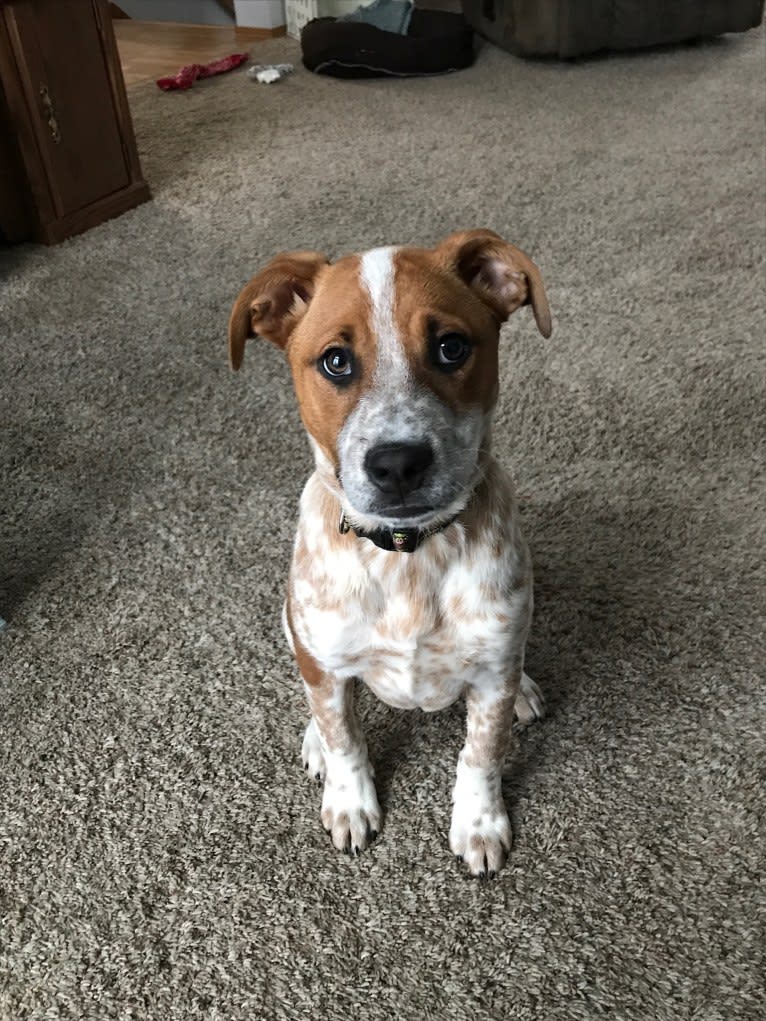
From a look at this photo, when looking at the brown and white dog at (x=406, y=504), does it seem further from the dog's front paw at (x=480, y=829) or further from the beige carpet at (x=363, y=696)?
the beige carpet at (x=363, y=696)

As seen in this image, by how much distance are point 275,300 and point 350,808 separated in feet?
2.97

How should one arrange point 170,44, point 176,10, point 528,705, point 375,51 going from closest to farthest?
point 528,705 < point 375,51 < point 170,44 < point 176,10

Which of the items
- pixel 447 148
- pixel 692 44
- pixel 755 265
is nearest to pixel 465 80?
pixel 447 148

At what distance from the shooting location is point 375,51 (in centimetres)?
484

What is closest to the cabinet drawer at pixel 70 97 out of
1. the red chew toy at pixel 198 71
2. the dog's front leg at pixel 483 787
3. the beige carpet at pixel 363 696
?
the beige carpet at pixel 363 696

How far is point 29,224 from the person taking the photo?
3.54 meters

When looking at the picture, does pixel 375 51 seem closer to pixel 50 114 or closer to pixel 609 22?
pixel 609 22

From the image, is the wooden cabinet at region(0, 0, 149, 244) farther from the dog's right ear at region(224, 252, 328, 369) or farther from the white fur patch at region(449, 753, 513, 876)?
the white fur patch at region(449, 753, 513, 876)

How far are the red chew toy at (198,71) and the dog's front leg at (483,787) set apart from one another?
434 centimetres

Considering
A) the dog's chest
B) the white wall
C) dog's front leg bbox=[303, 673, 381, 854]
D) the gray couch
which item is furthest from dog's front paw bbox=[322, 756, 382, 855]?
the white wall

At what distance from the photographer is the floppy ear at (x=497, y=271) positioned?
4.55ft

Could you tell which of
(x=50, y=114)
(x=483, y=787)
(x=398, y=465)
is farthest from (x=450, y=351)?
(x=50, y=114)

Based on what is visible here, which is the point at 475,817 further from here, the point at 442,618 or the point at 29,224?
the point at 29,224

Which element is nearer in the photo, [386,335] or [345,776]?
[386,335]
